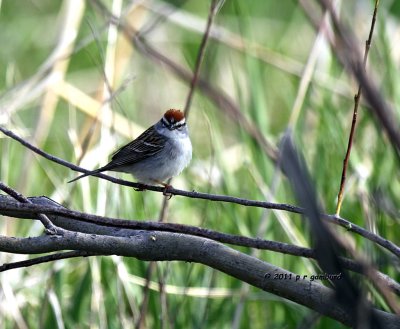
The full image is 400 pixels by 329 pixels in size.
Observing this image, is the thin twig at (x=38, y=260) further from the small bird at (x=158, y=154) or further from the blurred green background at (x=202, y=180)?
the small bird at (x=158, y=154)

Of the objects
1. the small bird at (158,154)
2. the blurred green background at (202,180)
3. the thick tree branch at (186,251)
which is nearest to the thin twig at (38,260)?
the thick tree branch at (186,251)

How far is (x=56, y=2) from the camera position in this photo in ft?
20.2

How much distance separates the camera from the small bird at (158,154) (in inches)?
129

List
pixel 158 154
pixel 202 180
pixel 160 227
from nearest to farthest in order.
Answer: pixel 160 227 → pixel 158 154 → pixel 202 180

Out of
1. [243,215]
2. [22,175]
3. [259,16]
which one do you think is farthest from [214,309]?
[259,16]

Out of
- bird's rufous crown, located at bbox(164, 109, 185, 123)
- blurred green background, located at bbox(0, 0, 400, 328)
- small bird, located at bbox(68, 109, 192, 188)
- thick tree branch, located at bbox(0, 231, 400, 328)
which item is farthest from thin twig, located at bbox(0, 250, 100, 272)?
bird's rufous crown, located at bbox(164, 109, 185, 123)

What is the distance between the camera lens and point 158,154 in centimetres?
347

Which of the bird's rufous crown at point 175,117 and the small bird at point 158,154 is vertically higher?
the bird's rufous crown at point 175,117

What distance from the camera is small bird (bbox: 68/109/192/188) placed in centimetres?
328

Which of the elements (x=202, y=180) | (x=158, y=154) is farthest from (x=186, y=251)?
(x=202, y=180)

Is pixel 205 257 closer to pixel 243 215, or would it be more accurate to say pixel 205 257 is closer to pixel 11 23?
pixel 243 215

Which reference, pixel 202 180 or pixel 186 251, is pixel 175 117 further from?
pixel 186 251

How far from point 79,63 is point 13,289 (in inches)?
120

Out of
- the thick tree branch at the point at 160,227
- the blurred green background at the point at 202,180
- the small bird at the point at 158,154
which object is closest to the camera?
the thick tree branch at the point at 160,227
